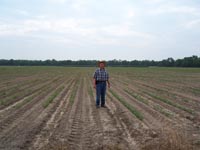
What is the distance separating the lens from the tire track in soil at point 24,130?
6.12 meters

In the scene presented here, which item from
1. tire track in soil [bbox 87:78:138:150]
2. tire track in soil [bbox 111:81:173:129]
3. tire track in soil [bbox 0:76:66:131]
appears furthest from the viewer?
tire track in soil [bbox 0:76:66:131]

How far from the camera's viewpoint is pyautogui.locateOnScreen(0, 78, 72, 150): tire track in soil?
20.1ft

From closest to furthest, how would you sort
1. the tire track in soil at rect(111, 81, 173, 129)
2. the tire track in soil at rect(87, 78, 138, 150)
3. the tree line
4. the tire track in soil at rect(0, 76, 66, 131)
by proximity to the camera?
the tire track in soil at rect(87, 78, 138, 150), the tire track in soil at rect(111, 81, 173, 129), the tire track in soil at rect(0, 76, 66, 131), the tree line

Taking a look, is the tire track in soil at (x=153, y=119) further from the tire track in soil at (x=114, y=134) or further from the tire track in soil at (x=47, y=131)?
the tire track in soil at (x=47, y=131)

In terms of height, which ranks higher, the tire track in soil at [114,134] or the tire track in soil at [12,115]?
the tire track in soil at [114,134]

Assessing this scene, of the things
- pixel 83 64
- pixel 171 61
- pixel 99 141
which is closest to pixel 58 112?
pixel 99 141

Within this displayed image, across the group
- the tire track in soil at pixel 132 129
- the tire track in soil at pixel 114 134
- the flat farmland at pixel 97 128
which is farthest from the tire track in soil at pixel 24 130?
the tire track in soil at pixel 132 129

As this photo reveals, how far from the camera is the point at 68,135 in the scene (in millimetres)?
6801

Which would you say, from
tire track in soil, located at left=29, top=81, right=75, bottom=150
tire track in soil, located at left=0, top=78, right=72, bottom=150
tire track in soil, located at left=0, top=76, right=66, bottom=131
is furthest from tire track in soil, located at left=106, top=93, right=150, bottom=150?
tire track in soil, located at left=0, top=76, right=66, bottom=131

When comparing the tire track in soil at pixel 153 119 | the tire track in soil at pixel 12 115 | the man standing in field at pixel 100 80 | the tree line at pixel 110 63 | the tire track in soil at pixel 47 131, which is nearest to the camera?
the tire track in soil at pixel 47 131

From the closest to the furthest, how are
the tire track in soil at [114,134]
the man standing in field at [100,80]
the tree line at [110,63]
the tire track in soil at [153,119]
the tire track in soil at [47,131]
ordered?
the tire track in soil at [114,134] < the tire track in soil at [47,131] < the tire track in soil at [153,119] < the man standing in field at [100,80] < the tree line at [110,63]

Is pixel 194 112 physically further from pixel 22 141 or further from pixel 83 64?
pixel 83 64

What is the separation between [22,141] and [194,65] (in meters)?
115

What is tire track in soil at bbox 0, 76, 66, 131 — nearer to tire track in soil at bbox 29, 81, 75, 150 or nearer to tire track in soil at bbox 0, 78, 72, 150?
tire track in soil at bbox 0, 78, 72, 150
